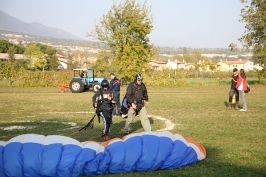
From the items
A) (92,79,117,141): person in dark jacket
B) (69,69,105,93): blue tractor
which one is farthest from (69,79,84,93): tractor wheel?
(92,79,117,141): person in dark jacket

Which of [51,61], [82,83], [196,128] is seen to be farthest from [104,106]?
[51,61]

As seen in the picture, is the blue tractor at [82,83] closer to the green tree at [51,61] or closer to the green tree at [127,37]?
the green tree at [127,37]

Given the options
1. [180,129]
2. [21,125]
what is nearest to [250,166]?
[180,129]

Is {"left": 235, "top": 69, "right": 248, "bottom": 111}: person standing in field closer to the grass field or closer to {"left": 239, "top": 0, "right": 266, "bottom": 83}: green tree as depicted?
the grass field

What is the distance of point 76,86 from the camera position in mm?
30344

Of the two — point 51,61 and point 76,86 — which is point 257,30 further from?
point 51,61

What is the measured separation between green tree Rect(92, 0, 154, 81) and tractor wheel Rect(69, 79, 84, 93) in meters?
13.2

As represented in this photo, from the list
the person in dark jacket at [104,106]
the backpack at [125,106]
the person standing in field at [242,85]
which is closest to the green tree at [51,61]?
the person standing in field at [242,85]

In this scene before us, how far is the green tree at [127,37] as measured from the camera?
141 feet

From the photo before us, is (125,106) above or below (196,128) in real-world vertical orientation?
above

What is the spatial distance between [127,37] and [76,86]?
14839mm

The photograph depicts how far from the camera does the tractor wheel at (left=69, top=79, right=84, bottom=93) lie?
30.2 metres

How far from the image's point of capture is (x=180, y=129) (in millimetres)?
11648

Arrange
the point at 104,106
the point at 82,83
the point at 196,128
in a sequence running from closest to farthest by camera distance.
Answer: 1. the point at 104,106
2. the point at 196,128
3. the point at 82,83
